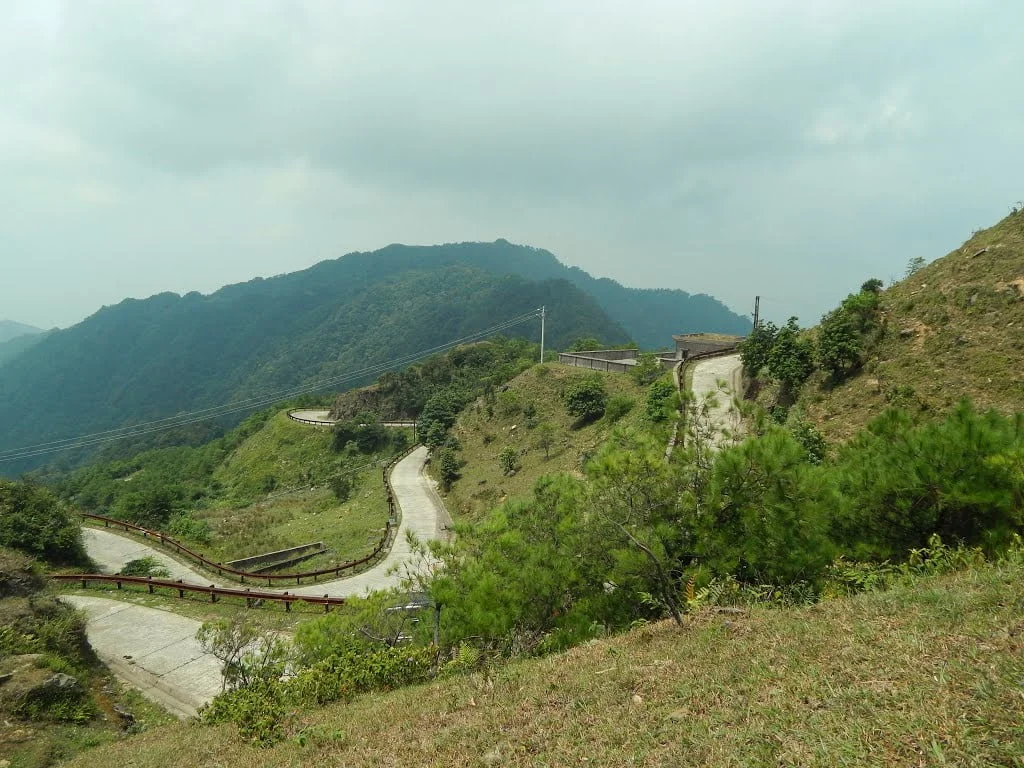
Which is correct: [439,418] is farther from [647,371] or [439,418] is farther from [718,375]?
[718,375]

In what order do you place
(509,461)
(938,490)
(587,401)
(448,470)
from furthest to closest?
(448,470) < (587,401) < (509,461) < (938,490)

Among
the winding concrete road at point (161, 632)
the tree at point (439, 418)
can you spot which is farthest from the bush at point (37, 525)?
the tree at point (439, 418)

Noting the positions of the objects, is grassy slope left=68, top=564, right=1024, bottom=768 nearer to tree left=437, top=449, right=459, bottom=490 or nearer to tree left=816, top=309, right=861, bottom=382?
tree left=816, top=309, right=861, bottom=382

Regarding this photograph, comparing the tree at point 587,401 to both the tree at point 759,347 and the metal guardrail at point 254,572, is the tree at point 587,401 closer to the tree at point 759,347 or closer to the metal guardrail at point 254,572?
the tree at point 759,347

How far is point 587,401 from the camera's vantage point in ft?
107

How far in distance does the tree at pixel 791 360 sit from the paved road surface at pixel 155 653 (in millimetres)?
22694

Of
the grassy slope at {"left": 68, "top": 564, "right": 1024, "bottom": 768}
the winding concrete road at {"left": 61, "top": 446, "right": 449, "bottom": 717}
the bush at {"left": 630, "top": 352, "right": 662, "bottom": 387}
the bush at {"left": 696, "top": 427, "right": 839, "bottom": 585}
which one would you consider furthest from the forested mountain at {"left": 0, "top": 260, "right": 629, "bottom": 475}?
the grassy slope at {"left": 68, "top": 564, "right": 1024, "bottom": 768}

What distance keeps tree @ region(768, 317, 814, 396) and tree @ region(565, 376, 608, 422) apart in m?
11.6

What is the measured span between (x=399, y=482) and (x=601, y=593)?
1249 inches

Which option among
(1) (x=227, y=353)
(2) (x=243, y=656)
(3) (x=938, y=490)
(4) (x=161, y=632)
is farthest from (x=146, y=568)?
(1) (x=227, y=353)

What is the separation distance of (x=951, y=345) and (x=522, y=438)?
24.4 m

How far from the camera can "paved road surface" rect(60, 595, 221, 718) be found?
11133mm

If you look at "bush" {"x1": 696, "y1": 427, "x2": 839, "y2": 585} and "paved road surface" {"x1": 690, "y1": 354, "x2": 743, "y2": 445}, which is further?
"paved road surface" {"x1": 690, "y1": 354, "x2": 743, "y2": 445}

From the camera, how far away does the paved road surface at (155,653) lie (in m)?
11.1
